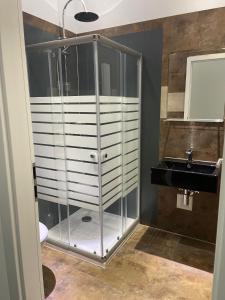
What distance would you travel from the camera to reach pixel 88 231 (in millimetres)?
2582

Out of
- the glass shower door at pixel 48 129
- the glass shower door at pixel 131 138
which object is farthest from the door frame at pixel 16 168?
the glass shower door at pixel 131 138

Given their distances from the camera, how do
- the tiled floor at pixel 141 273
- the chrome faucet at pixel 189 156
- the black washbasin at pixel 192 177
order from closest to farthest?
the tiled floor at pixel 141 273
the black washbasin at pixel 192 177
the chrome faucet at pixel 189 156

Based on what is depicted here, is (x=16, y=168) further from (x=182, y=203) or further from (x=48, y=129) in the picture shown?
(x=182, y=203)

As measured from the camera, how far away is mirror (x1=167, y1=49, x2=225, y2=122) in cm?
215

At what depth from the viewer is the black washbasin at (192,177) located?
1.96 m

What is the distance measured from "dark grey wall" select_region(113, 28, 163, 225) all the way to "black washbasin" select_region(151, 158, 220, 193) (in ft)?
1.43

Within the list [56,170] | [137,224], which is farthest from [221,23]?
[137,224]

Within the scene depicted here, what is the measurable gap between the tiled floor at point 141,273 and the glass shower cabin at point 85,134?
6.3 inches

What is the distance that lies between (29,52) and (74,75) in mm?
476

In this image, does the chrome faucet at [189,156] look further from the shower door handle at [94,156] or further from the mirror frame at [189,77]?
the shower door handle at [94,156]

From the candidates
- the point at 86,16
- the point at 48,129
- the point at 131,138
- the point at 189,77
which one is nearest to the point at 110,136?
the point at 131,138

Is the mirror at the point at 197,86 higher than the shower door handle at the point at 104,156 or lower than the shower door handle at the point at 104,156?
higher

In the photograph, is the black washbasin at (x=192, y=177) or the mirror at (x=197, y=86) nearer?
the black washbasin at (x=192, y=177)

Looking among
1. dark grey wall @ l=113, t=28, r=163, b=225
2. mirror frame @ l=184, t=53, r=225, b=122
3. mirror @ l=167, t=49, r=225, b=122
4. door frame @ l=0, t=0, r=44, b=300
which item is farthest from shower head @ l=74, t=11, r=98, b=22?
door frame @ l=0, t=0, r=44, b=300
